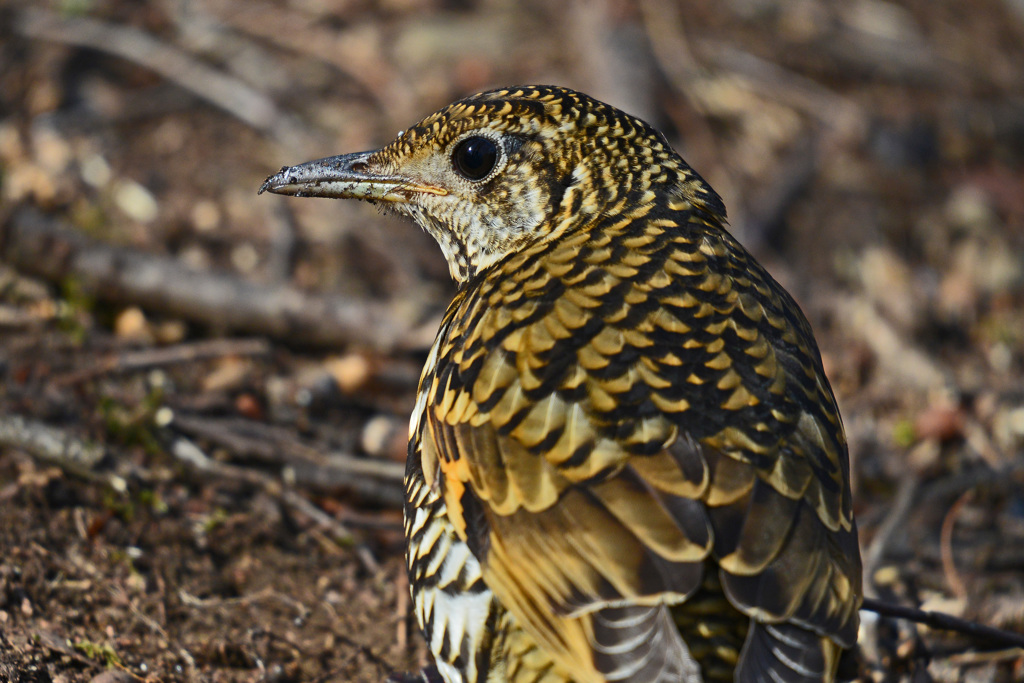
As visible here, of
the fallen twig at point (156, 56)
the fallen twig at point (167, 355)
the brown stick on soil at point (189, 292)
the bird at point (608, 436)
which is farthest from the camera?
the fallen twig at point (156, 56)

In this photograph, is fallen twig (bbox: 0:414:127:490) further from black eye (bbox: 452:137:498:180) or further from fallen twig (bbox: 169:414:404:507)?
black eye (bbox: 452:137:498:180)

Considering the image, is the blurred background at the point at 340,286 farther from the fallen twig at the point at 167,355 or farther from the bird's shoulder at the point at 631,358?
the bird's shoulder at the point at 631,358

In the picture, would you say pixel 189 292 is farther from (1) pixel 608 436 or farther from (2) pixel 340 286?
(1) pixel 608 436

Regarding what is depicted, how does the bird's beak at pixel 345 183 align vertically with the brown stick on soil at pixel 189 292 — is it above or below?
below

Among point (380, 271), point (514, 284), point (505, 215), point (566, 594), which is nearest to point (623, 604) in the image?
point (566, 594)

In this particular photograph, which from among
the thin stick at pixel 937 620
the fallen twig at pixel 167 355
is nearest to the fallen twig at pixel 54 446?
the fallen twig at pixel 167 355

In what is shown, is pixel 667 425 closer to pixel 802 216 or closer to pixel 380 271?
pixel 380 271
